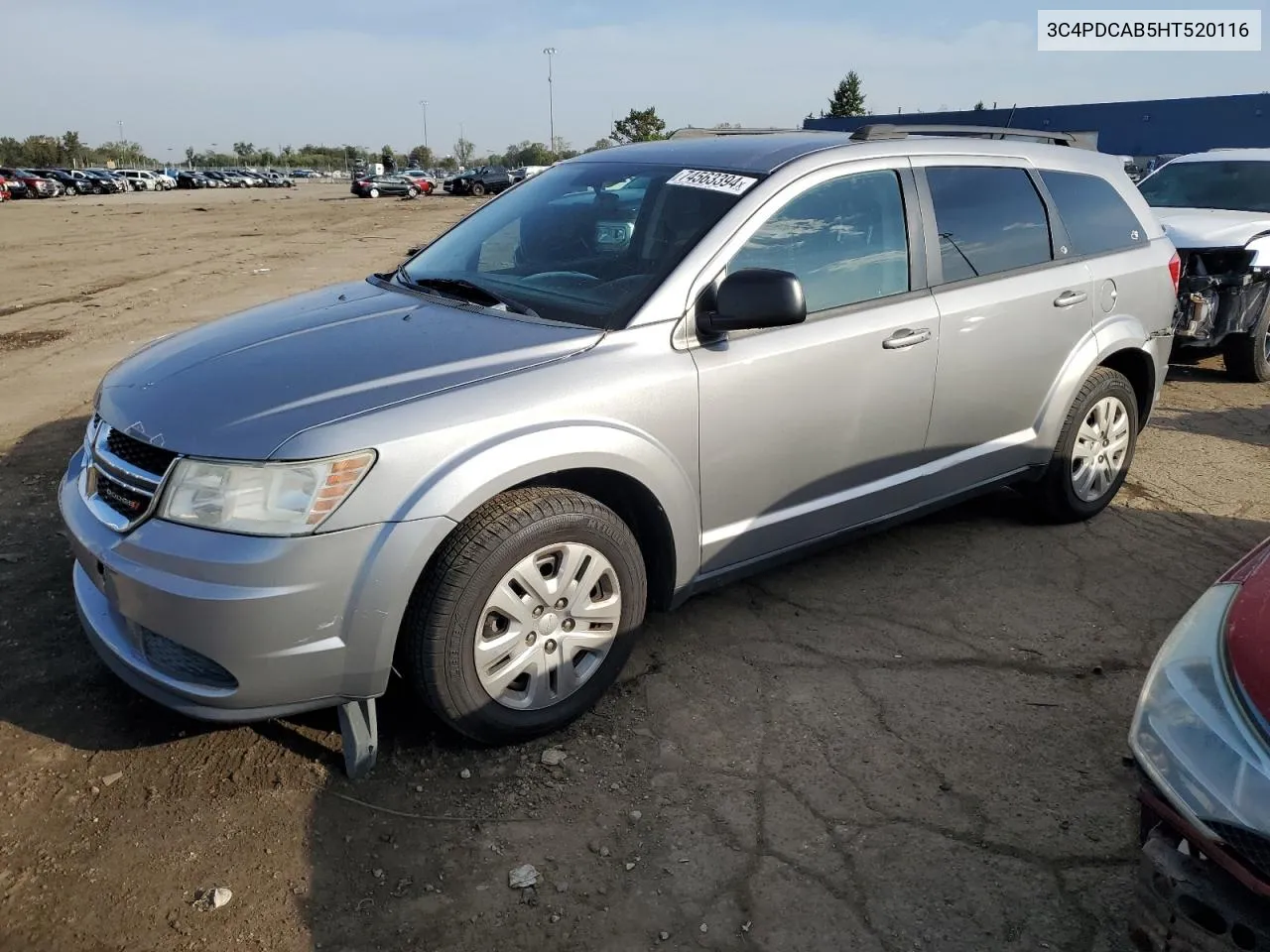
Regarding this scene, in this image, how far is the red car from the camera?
1.61 metres

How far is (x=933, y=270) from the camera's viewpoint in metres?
3.84

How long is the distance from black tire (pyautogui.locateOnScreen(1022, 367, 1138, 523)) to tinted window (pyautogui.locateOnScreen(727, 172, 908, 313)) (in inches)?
52.4

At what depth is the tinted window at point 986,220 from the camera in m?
3.94

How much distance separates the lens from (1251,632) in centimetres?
188

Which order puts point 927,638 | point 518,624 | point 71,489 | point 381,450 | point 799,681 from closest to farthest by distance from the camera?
point 381,450 < point 518,624 < point 71,489 < point 799,681 < point 927,638

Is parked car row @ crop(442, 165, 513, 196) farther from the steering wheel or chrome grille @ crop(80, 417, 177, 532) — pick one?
chrome grille @ crop(80, 417, 177, 532)

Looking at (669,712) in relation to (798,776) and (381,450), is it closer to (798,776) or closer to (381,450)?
(798,776)

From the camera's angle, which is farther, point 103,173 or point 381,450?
point 103,173

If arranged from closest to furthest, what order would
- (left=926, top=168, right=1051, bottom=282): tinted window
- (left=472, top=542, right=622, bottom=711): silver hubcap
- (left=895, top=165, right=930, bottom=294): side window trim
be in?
1. (left=472, top=542, right=622, bottom=711): silver hubcap
2. (left=895, top=165, right=930, bottom=294): side window trim
3. (left=926, top=168, right=1051, bottom=282): tinted window

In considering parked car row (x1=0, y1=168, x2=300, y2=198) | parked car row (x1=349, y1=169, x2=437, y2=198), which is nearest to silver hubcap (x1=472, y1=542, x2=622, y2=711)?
parked car row (x1=349, y1=169, x2=437, y2=198)

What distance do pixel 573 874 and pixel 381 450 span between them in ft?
4.00

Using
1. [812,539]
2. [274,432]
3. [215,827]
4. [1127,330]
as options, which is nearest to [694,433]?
[812,539]

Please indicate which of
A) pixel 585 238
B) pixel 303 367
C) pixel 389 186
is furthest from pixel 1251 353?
pixel 389 186

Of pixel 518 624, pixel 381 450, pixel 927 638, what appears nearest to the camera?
pixel 381 450
